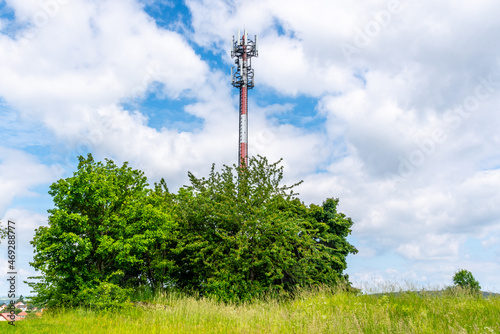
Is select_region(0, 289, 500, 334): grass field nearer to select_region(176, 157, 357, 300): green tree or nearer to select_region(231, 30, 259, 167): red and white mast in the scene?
select_region(176, 157, 357, 300): green tree

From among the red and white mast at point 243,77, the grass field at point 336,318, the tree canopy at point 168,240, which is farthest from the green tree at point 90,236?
the red and white mast at point 243,77

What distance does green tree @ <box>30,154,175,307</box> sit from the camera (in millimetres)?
17625

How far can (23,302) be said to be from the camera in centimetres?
1920

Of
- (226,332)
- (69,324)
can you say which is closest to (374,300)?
(226,332)

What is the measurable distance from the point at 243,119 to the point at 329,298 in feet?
116

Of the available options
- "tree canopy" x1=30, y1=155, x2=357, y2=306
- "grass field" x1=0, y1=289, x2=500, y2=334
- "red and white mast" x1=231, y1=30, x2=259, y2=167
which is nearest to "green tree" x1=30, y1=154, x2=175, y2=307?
"tree canopy" x1=30, y1=155, x2=357, y2=306

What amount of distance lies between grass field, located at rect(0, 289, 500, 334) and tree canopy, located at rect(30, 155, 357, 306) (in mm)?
2978

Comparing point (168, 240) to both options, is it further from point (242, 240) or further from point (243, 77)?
point (243, 77)

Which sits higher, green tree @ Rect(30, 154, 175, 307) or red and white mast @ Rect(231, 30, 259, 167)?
red and white mast @ Rect(231, 30, 259, 167)

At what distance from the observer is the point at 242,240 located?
2103 cm

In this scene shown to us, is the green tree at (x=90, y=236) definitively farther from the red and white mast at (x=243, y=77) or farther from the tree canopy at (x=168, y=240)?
the red and white mast at (x=243, y=77)

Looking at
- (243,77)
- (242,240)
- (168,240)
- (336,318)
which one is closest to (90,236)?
(168,240)

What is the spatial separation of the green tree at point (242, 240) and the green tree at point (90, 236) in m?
2.85

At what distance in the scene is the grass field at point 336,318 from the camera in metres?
10.5
